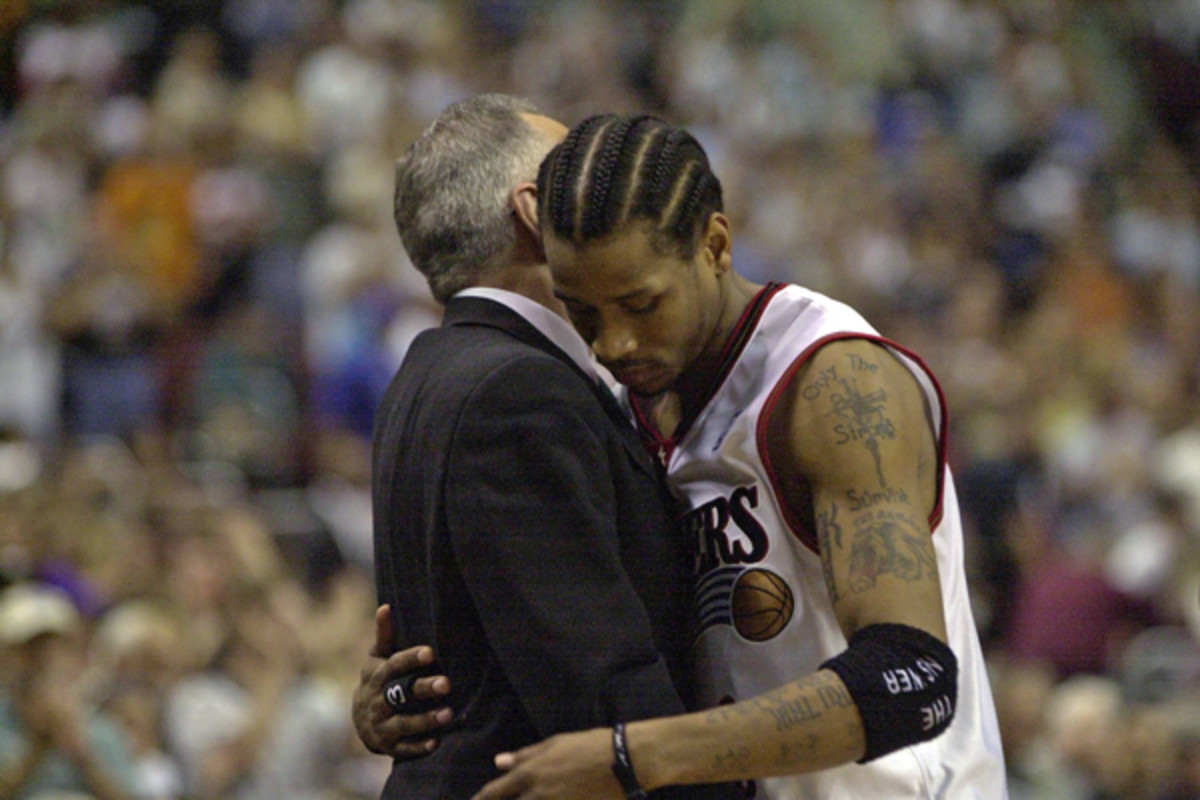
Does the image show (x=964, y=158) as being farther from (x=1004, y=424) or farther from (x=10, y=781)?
(x=10, y=781)

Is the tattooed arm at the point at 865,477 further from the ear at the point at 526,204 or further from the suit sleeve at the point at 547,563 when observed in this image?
the ear at the point at 526,204

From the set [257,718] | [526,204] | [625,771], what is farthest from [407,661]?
[257,718]

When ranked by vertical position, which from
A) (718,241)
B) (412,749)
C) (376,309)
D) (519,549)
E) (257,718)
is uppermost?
(718,241)

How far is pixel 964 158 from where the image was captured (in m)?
11.5

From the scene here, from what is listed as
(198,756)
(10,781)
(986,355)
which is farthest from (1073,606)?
(10,781)

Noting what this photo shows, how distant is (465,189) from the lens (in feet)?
9.70

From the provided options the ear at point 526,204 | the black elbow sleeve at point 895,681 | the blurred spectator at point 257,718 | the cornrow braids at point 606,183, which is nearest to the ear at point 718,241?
the cornrow braids at point 606,183

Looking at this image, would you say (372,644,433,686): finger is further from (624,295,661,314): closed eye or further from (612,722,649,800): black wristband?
(624,295,661,314): closed eye

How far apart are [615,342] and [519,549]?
0.45 m

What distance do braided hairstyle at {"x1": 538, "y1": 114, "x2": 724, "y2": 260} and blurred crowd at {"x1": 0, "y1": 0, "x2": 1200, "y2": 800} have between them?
3.63 metres

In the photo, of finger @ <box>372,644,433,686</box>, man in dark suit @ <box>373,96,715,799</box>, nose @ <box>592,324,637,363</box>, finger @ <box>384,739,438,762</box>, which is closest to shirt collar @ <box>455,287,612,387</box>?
man in dark suit @ <box>373,96,715,799</box>

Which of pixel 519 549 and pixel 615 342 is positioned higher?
pixel 615 342

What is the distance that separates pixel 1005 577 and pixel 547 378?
5937 millimetres

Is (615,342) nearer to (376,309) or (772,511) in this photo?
(772,511)
